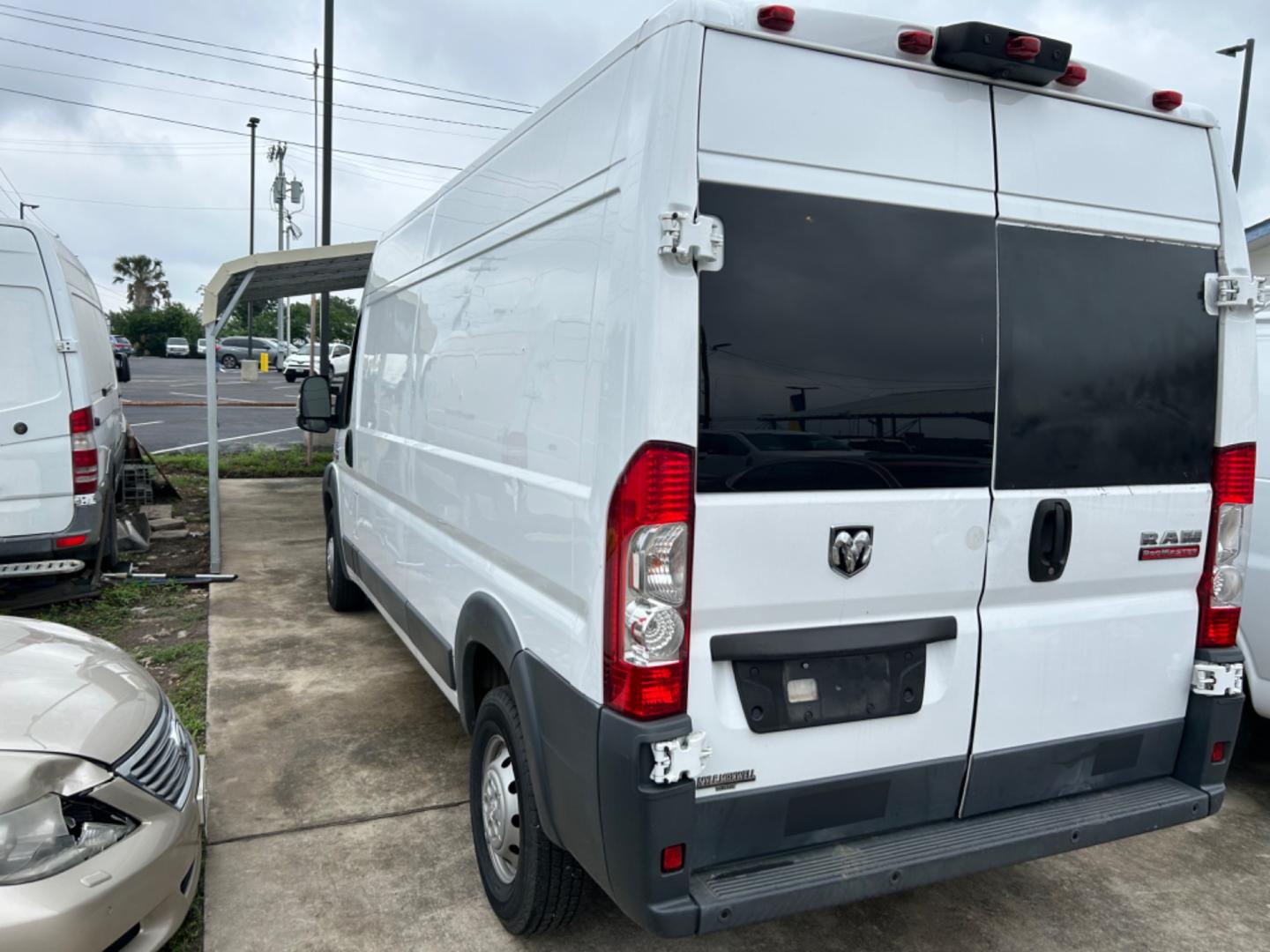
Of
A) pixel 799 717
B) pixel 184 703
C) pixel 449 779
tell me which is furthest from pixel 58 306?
pixel 799 717

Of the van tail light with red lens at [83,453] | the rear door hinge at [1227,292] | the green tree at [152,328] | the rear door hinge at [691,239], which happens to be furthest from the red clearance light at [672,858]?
the green tree at [152,328]

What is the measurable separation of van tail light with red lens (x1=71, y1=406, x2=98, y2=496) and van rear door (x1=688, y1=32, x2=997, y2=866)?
5.46 metres

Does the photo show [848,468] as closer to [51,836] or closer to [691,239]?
[691,239]

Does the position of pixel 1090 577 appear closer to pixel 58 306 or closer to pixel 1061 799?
pixel 1061 799

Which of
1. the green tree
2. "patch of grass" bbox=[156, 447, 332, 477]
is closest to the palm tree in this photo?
the green tree

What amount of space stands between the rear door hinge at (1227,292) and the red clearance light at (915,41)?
1.20 metres

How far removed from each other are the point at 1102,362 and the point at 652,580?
152cm

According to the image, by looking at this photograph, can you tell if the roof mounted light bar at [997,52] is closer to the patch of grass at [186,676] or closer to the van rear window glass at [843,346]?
the van rear window glass at [843,346]

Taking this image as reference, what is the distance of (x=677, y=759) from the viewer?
85.4 inches

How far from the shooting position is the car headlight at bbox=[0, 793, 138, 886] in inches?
89.0

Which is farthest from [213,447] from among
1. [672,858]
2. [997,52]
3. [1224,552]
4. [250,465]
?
[1224,552]

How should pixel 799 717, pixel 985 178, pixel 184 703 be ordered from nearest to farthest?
pixel 799 717
pixel 985 178
pixel 184 703

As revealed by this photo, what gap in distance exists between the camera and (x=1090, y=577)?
2691mm

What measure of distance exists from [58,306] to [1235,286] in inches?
256
